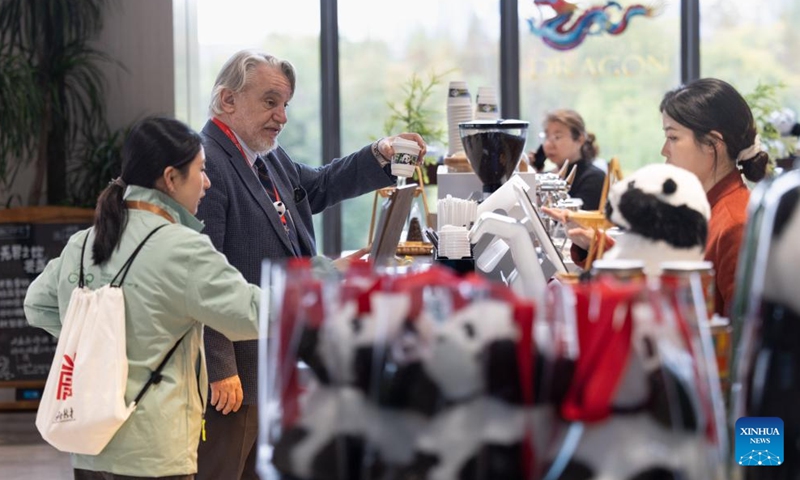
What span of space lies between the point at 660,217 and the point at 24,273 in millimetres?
5703

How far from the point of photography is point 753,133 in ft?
8.54

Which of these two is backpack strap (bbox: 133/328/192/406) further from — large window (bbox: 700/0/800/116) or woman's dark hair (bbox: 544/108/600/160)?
large window (bbox: 700/0/800/116)

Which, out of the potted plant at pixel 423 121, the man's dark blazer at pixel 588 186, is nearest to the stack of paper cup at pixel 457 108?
the potted plant at pixel 423 121

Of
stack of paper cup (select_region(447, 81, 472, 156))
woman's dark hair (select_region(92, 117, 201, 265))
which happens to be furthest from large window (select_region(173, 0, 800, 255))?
woman's dark hair (select_region(92, 117, 201, 265))

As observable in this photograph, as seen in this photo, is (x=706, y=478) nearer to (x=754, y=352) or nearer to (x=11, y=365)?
(x=754, y=352)

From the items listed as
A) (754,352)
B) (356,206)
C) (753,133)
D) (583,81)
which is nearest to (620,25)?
(583,81)

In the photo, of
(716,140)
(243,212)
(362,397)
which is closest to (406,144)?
(243,212)

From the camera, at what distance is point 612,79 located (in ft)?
30.7

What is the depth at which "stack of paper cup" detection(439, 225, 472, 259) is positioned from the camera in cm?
298

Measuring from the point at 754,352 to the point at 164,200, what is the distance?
1.77 metres

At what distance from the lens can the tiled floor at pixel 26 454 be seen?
5.38 meters

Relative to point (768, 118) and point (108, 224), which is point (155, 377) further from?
point (768, 118)

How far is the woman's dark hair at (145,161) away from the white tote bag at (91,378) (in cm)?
15

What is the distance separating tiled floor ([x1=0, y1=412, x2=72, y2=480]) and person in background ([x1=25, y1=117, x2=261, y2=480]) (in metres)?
2.94
